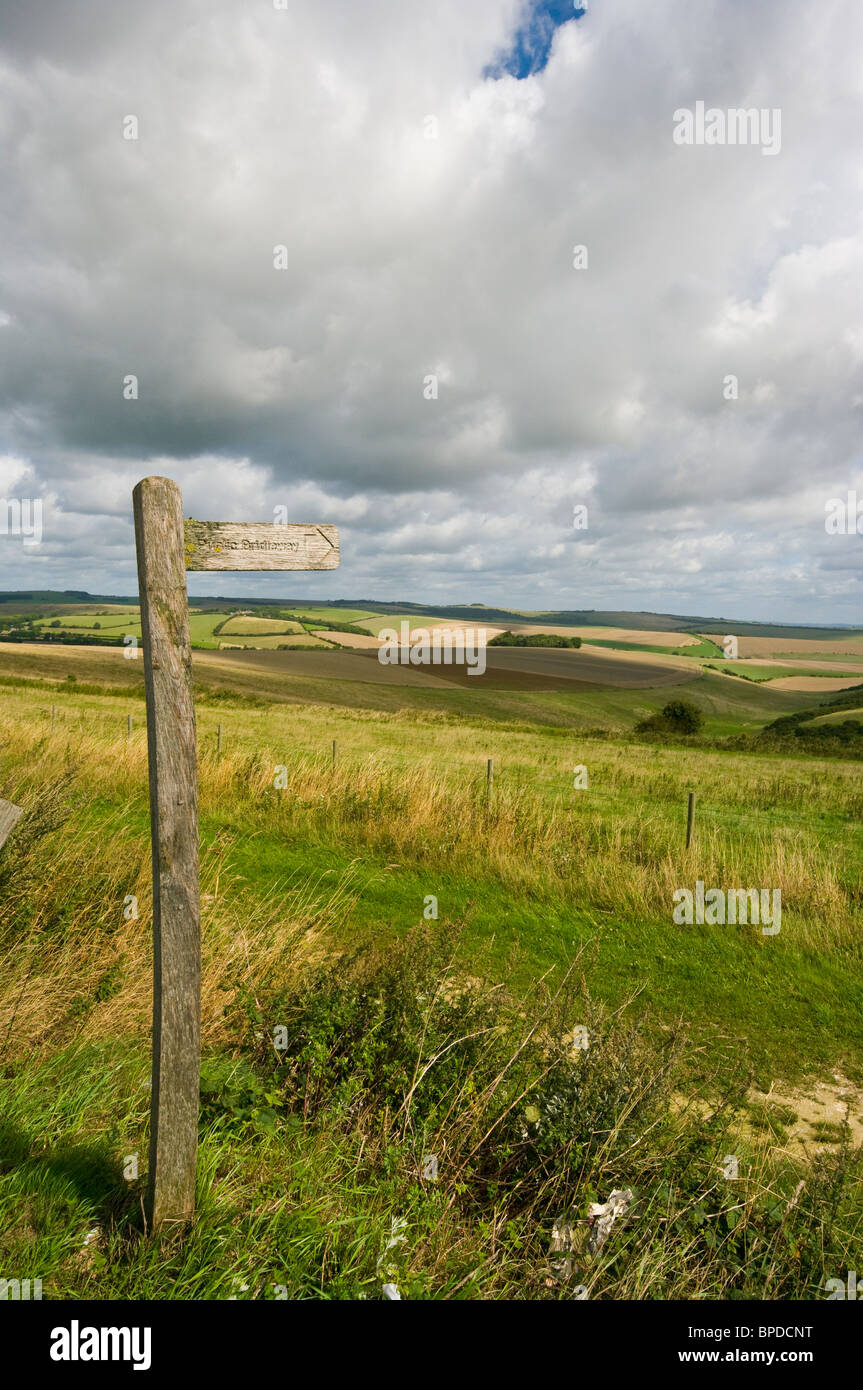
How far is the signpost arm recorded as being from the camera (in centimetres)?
280

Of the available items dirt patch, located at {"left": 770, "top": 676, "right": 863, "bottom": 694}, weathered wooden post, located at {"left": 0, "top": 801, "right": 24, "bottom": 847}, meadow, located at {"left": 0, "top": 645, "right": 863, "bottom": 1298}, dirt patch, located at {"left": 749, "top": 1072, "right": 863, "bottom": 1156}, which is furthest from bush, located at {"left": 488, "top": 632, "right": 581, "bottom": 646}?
weathered wooden post, located at {"left": 0, "top": 801, "right": 24, "bottom": 847}

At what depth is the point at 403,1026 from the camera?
4395 mm

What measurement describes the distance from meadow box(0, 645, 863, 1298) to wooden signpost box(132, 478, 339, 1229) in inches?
11.4

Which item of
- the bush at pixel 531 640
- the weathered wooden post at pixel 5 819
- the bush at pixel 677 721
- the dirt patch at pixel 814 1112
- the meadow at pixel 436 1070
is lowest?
the bush at pixel 677 721

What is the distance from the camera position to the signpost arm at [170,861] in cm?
280

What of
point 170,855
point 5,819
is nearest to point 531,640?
point 5,819

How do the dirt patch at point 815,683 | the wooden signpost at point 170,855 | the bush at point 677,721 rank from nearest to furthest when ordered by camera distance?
the wooden signpost at point 170,855
the bush at point 677,721
the dirt patch at point 815,683

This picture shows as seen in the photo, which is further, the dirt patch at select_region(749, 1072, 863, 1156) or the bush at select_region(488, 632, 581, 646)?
the bush at select_region(488, 632, 581, 646)

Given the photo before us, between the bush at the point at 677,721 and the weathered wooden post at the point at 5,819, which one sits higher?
the weathered wooden post at the point at 5,819

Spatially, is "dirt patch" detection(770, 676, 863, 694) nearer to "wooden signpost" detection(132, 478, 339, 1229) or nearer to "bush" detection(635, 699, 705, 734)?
"bush" detection(635, 699, 705, 734)

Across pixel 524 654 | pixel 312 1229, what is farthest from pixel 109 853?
pixel 524 654

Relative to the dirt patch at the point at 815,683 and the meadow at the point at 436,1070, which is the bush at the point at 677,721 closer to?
the meadow at the point at 436,1070

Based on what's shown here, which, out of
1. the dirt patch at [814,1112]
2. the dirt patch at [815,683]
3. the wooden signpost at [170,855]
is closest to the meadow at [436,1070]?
the dirt patch at [814,1112]
